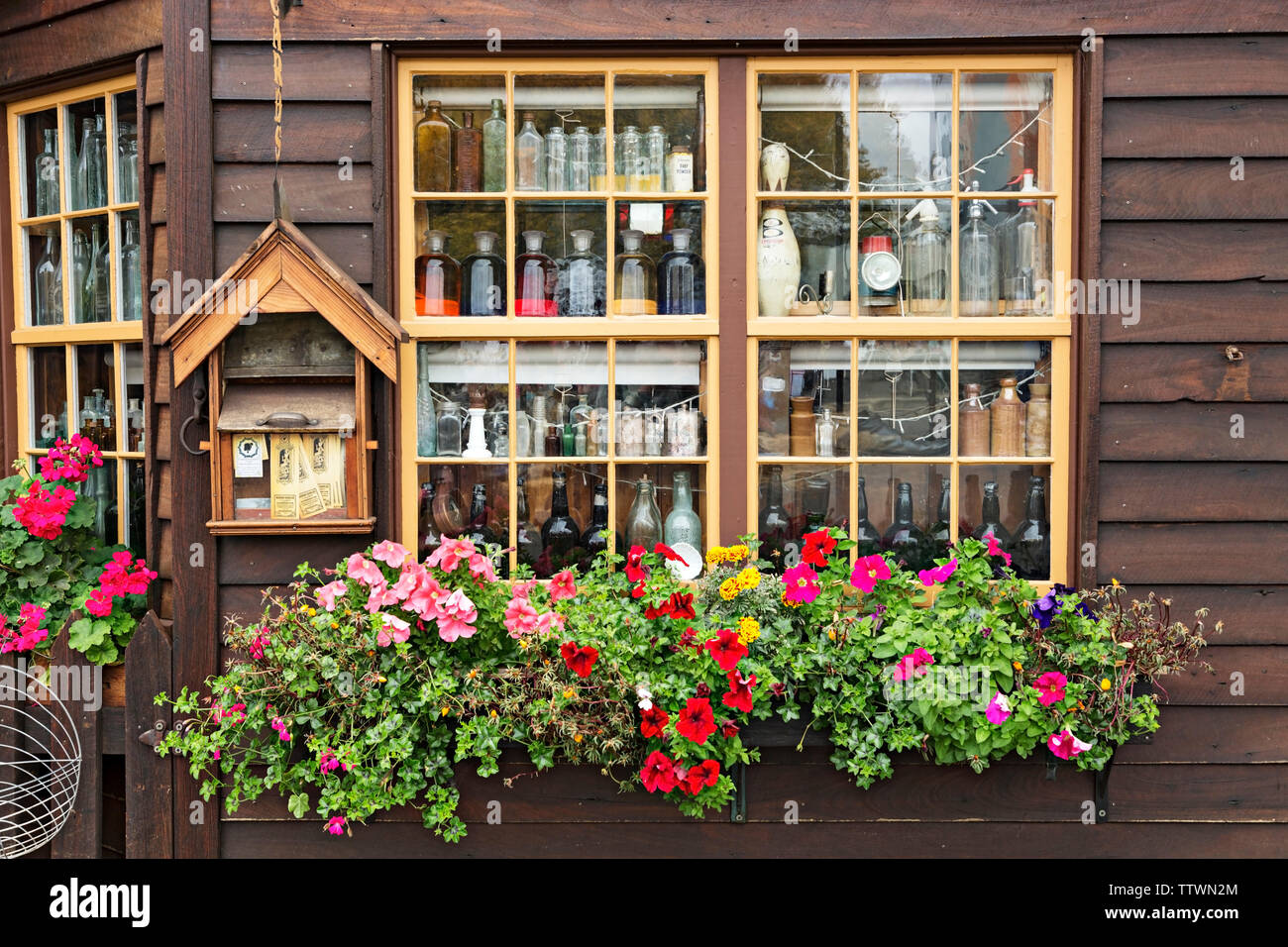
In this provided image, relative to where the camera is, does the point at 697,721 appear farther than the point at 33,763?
No

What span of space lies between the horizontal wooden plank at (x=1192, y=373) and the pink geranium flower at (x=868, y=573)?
0.82 metres

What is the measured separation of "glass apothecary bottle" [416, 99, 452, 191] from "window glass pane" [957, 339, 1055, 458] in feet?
5.37

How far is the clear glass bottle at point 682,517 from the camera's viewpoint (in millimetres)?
2938

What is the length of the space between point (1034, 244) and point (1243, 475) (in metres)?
0.89

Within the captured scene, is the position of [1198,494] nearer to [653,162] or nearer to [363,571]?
[653,162]

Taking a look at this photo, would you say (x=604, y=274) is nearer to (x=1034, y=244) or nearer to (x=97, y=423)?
(x=1034, y=244)

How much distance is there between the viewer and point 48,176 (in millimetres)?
3262

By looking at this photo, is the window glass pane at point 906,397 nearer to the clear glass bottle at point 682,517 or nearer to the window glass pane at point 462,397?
the clear glass bottle at point 682,517

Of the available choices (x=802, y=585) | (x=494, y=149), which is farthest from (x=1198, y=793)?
(x=494, y=149)

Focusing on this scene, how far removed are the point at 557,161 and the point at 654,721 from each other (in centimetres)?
167

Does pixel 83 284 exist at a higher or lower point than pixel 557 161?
lower

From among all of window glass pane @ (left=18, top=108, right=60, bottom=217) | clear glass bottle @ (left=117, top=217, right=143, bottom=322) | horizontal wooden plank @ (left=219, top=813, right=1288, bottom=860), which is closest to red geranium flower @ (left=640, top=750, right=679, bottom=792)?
horizontal wooden plank @ (left=219, top=813, right=1288, bottom=860)

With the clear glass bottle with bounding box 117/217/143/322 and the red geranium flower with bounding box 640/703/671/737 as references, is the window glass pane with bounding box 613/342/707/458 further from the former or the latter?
the clear glass bottle with bounding box 117/217/143/322

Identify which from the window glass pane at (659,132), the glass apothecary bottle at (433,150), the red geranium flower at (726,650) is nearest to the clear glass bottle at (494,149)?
the glass apothecary bottle at (433,150)
